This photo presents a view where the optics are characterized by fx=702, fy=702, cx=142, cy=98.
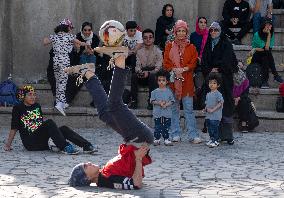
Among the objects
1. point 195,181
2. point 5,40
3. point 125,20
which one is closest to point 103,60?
point 125,20

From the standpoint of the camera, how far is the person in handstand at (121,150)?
7.86m

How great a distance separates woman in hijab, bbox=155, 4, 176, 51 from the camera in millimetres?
14852

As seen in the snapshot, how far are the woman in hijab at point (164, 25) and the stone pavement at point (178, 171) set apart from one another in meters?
3.37

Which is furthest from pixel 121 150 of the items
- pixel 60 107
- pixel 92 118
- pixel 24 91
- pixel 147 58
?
pixel 60 107

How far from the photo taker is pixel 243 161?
9922 millimetres

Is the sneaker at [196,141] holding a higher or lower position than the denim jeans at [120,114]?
lower

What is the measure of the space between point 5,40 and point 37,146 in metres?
5.32

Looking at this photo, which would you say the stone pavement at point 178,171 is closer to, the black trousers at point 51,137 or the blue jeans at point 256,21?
the black trousers at point 51,137

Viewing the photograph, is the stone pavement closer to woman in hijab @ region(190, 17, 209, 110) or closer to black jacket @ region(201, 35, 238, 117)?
black jacket @ region(201, 35, 238, 117)

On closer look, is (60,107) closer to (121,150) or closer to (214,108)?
(214,108)

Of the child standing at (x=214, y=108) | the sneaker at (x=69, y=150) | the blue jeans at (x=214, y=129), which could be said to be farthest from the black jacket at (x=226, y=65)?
the sneaker at (x=69, y=150)

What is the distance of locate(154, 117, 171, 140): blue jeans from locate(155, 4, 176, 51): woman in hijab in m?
3.55

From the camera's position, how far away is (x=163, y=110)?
Answer: 11.5 meters

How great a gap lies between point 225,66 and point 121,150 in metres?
4.15
